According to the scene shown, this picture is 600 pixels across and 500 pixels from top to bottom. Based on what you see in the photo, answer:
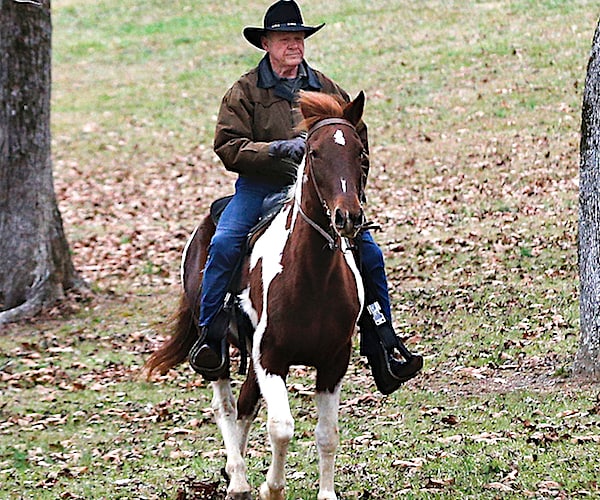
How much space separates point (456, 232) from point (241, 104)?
357 inches

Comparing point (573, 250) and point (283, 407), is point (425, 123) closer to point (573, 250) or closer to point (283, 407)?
point (573, 250)

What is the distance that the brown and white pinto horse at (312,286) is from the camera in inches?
227

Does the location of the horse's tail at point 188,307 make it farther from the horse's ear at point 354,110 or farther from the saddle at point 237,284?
the horse's ear at point 354,110

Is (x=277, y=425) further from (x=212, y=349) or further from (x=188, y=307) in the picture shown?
(x=188, y=307)

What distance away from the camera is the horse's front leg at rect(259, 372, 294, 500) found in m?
6.27

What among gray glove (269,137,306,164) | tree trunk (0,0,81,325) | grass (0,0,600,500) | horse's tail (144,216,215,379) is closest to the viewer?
gray glove (269,137,306,164)

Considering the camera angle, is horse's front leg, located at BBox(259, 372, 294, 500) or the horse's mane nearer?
the horse's mane

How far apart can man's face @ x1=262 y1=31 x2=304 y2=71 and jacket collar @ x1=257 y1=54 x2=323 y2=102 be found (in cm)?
11

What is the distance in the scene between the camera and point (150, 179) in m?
21.7

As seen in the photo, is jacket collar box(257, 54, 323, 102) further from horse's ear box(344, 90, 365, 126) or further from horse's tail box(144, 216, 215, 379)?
horse's tail box(144, 216, 215, 379)

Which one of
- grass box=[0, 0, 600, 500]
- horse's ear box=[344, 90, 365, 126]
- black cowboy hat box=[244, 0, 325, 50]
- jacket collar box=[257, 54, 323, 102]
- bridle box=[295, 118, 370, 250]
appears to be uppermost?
black cowboy hat box=[244, 0, 325, 50]

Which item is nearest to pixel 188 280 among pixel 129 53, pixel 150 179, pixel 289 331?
pixel 289 331

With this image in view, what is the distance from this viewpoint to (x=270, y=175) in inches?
278

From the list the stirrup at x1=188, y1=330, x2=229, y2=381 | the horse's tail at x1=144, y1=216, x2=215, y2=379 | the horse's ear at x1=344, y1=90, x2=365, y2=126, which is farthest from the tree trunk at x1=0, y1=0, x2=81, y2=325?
the horse's ear at x1=344, y1=90, x2=365, y2=126
